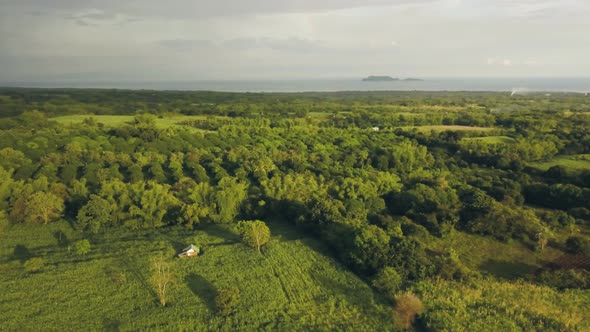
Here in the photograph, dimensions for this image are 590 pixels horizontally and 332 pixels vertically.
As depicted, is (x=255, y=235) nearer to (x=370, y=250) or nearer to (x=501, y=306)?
(x=370, y=250)

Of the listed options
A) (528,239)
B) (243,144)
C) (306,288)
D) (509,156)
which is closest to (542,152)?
(509,156)

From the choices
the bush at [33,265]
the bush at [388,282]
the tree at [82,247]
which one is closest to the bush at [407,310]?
the bush at [388,282]

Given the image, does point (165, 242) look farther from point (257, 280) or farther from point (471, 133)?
point (471, 133)

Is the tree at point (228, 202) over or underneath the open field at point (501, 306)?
over

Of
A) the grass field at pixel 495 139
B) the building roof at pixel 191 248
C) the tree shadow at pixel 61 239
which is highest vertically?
the grass field at pixel 495 139

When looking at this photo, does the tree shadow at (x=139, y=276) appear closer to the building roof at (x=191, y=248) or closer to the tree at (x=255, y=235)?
the building roof at (x=191, y=248)

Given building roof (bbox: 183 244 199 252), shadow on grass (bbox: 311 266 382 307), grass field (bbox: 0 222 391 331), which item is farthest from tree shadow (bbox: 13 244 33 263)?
shadow on grass (bbox: 311 266 382 307)
